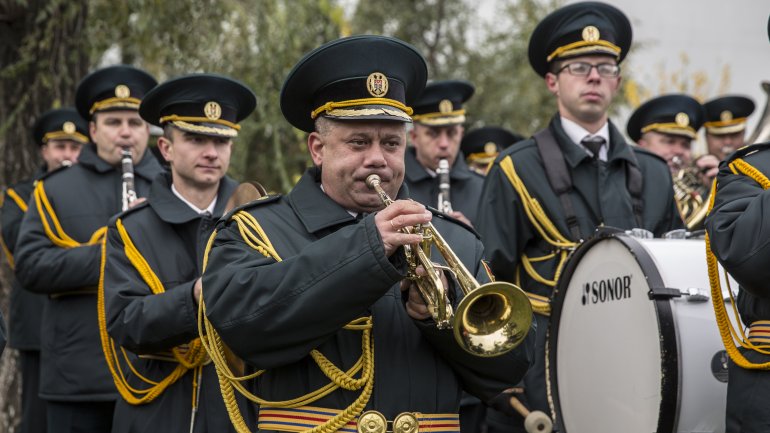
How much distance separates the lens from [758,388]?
453 cm

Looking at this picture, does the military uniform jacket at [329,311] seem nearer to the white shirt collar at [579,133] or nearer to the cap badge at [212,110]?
the cap badge at [212,110]

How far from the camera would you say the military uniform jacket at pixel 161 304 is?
5.39 m

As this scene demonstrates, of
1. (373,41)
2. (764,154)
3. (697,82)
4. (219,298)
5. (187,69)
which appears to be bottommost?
(219,298)

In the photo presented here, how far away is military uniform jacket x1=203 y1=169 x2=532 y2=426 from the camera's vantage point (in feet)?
12.4

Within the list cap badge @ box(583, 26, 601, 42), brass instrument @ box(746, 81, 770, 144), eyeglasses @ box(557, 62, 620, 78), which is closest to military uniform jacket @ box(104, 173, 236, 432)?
eyeglasses @ box(557, 62, 620, 78)

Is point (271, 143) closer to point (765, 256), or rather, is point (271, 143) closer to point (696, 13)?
point (765, 256)

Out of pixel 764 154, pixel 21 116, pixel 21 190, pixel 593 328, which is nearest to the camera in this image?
pixel 764 154

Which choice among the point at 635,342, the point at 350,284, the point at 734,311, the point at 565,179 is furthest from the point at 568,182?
the point at 350,284

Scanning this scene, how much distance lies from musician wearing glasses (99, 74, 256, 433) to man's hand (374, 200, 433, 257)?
70.4 inches

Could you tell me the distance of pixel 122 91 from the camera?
25.7 feet

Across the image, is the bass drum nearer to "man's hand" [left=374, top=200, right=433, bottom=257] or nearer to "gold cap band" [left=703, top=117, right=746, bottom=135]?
"man's hand" [left=374, top=200, right=433, bottom=257]

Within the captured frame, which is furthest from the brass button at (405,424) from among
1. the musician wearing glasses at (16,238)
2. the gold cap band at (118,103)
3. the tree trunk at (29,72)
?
the tree trunk at (29,72)

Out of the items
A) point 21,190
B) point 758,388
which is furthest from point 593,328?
point 21,190

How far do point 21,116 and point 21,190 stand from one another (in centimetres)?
107
